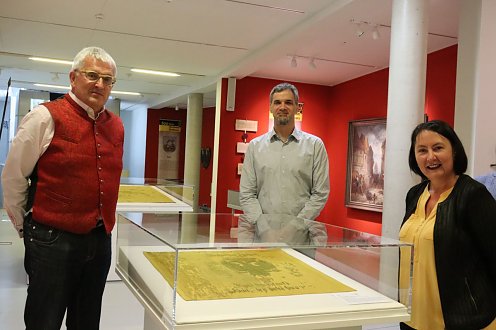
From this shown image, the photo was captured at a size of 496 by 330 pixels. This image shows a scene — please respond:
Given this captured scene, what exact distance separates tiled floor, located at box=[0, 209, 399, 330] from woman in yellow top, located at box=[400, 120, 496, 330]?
179 centimetres

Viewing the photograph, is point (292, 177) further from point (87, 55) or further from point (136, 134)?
point (136, 134)

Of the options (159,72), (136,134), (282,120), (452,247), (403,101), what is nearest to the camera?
(452,247)

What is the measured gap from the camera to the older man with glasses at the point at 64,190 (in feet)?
6.14

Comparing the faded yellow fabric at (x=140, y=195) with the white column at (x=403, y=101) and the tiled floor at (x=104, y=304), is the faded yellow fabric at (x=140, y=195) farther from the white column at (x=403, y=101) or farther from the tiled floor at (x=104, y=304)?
the white column at (x=403, y=101)

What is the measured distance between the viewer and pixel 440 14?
4543mm

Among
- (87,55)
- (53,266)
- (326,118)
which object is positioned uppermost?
(326,118)

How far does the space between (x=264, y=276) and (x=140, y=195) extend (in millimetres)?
2853

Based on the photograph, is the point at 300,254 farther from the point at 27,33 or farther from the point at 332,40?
the point at 27,33

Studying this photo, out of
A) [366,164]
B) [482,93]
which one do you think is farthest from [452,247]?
[366,164]

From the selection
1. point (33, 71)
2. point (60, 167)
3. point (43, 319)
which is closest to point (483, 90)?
point (60, 167)

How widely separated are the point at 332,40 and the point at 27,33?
150 inches

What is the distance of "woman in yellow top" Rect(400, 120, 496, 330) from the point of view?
1.75m

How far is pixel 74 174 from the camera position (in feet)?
6.25

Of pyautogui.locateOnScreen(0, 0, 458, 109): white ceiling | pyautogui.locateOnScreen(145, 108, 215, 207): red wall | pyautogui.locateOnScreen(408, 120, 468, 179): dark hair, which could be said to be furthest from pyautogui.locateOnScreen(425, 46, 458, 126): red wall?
pyautogui.locateOnScreen(145, 108, 215, 207): red wall
